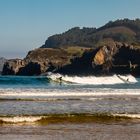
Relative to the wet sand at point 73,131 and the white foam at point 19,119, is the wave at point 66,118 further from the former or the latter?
the wet sand at point 73,131

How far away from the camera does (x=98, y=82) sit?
111 meters

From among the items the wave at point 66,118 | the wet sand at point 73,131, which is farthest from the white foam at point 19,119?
the wet sand at point 73,131

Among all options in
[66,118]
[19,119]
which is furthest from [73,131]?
[66,118]

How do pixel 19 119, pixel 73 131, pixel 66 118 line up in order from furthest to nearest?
pixel 66 118, pixel 19 119, pixel 73 131

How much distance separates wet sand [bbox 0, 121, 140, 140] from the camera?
70.8ft

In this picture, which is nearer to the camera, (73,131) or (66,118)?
(73,131)

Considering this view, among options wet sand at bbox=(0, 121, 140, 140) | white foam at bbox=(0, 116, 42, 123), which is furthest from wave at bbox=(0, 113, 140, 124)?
wet sand at bbox=(0, 121, 140, 140)

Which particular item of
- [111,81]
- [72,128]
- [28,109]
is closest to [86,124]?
[72,128]

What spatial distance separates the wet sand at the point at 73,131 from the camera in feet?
70.8

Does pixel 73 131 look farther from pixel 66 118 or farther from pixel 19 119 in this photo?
pixel 66 118

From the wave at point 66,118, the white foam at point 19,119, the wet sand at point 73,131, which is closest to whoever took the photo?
the wet sand at point 73,131

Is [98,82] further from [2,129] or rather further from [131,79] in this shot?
[2,129]

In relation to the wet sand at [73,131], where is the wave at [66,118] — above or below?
above

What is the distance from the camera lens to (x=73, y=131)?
23.6 m
